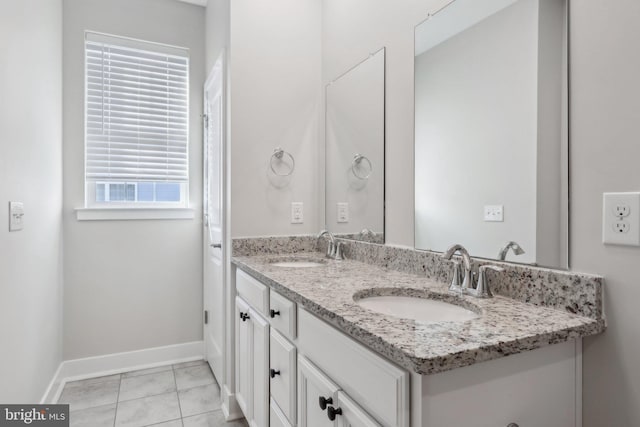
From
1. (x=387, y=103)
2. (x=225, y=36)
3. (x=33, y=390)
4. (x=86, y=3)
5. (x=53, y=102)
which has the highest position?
(x=86, y=3)

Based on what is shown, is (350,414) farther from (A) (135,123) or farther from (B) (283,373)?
(A) (135,123)

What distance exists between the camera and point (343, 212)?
2008 mm

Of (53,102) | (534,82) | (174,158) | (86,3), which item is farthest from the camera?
(174,158)

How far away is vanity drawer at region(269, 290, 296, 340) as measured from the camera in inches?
49.1

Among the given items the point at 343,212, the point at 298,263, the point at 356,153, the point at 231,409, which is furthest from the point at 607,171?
the point at 231,409

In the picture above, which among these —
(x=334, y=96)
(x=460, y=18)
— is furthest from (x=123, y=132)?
(x=460, y=18)

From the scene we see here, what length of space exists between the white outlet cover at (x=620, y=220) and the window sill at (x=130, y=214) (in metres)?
2.53

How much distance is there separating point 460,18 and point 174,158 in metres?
2.20

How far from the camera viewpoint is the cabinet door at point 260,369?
152 centimetres

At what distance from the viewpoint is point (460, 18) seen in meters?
1.31

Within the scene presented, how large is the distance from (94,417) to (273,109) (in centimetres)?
199

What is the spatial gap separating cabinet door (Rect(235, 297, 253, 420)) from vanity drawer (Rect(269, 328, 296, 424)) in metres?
0.30

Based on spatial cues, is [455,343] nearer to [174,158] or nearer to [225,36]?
[225,36]

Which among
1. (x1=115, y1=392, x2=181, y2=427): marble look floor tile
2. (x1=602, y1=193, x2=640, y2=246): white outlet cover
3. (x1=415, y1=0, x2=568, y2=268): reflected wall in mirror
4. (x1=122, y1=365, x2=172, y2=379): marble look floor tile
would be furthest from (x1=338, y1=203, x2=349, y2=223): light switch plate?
(x1=122, y1=365, x2=172, y2=379): marble look floor tile
